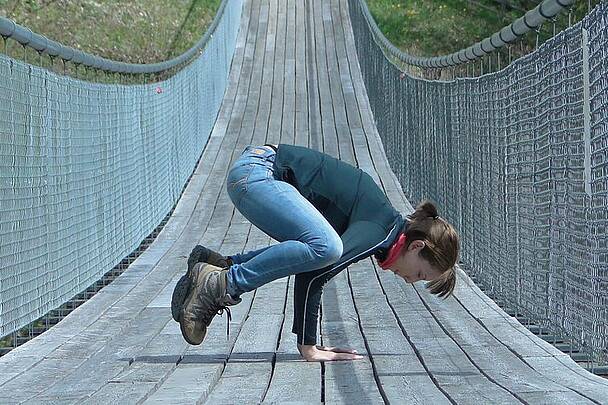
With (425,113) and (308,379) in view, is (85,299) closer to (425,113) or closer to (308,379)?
(308,379)

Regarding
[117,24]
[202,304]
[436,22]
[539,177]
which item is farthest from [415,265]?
[436,22]

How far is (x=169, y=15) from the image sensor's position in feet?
98.2

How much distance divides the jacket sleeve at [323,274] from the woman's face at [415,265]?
10 centimetres

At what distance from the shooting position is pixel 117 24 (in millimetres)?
27469

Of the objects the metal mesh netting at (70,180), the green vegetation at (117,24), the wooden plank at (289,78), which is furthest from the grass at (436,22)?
the metal mesh netting at (70,180)

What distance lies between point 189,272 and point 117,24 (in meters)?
23.2

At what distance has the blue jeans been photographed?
15.2 feet

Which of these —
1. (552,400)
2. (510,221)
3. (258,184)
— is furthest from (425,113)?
(552,400)

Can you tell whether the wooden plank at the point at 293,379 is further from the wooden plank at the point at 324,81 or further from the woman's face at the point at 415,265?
the wooden plank at the point at 324,81

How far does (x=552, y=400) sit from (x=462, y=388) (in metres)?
0.42

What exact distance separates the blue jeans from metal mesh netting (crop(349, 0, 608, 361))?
1.04m

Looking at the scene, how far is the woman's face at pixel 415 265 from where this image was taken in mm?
4703

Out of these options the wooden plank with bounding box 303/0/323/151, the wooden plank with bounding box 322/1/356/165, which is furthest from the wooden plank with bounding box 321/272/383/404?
the wooden plank with bounding box 303/0/323/151

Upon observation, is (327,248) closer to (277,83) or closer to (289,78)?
(277,83)
